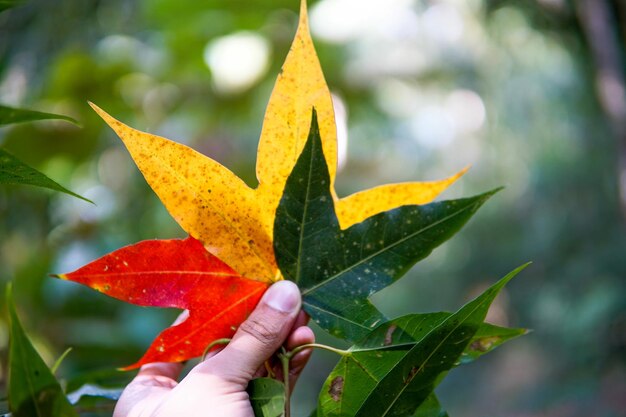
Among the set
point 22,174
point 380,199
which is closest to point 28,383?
point 22,174

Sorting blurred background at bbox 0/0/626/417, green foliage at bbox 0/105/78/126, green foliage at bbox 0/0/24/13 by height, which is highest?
green foliage at bbox 0/0/24/13

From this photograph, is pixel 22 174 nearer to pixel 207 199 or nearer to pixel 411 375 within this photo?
pixel 207 199

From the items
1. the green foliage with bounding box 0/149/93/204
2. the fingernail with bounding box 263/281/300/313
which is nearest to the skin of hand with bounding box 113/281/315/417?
the fingernail with bounding box 263/281/300/313

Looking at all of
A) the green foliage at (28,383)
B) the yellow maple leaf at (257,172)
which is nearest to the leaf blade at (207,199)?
the yellow maple leaf at (257,172)

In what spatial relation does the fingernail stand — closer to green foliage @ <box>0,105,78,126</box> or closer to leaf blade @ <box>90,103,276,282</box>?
leaf blade @ <box>90,103,276,282</box>

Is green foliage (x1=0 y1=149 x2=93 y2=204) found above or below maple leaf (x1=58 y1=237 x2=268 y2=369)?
above

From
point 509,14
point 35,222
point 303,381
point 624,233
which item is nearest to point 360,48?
point 509,14

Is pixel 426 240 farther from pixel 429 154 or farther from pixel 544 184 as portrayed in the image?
pixel 429 154
